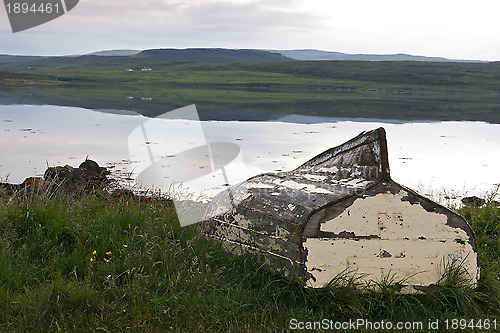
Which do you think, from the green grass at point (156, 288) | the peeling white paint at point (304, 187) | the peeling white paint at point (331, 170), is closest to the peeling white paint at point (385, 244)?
the green grass at point (156, 288)

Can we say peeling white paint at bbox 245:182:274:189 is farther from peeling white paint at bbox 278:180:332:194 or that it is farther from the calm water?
the calm water

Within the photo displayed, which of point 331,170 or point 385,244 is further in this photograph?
point 331,170

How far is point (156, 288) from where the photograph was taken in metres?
3.95

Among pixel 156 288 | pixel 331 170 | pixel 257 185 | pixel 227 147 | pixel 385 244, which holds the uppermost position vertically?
pixel 331 170

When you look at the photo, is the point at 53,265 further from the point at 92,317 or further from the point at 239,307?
the point at 239,307

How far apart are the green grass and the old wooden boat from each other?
0.40 feet

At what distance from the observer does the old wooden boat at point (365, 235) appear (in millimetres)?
4023

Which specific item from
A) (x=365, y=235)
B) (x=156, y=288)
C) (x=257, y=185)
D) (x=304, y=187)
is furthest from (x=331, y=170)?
(x=156, y=288)

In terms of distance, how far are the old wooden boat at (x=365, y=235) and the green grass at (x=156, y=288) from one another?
0.12m

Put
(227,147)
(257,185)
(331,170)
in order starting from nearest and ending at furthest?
(257,185), (331,170), (227,147)

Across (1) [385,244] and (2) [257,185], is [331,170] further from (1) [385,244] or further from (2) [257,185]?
(1) [385,244]

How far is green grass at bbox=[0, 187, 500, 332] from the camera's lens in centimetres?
363

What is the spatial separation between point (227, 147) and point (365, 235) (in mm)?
14207

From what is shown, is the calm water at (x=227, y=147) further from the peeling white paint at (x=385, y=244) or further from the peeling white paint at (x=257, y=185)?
the peeling white paint at (x=385, y=244)
